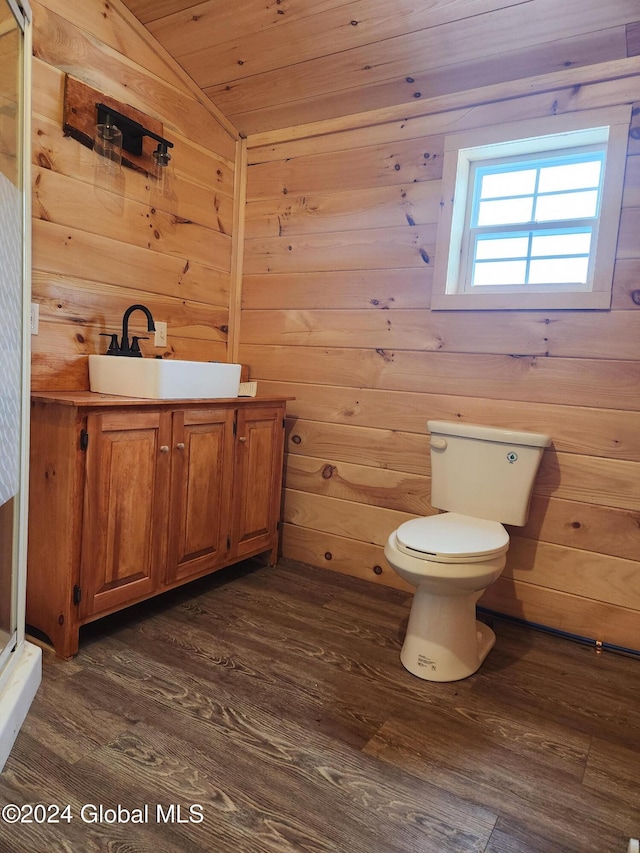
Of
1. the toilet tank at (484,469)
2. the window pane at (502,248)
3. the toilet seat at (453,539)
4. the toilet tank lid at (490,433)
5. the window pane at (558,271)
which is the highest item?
the window pane at (502,248)

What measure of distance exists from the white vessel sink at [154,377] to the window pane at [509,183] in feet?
4.43

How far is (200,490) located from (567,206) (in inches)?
72.3

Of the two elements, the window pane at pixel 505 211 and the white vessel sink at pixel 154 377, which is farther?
the window pane at pixel 505 211

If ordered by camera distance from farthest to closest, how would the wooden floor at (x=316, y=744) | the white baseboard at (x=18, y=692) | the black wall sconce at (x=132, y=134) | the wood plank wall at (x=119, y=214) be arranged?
the black wall sconce at (x=132, y=134) < the wood plank wall at (x=119, y=214) < the white baseboard at (x=18, y=692) < the wooden floor at (x=316, y=744)

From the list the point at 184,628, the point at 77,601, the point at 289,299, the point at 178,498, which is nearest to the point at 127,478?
the point at 178,498

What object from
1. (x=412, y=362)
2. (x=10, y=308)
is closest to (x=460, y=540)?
(x=412, y=362)

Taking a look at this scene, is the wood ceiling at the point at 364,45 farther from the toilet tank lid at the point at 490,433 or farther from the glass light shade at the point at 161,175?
the toilet tank lid at the point at 490,433

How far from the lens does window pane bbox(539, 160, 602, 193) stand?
2.23 meters

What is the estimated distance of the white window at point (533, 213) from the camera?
210 cm

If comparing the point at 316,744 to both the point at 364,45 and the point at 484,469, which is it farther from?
the point at 364,45

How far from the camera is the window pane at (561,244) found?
224 centimetres

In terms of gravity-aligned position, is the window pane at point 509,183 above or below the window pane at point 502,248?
above

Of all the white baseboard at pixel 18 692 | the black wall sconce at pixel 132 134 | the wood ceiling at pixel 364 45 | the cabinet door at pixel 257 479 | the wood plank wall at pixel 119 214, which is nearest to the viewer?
the white baseboard at pixel 18 692

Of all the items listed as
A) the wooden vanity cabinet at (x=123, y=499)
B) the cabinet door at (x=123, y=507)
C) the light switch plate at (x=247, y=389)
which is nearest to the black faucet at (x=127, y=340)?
the wooden vanity cabinet at (x=123, y=499)
